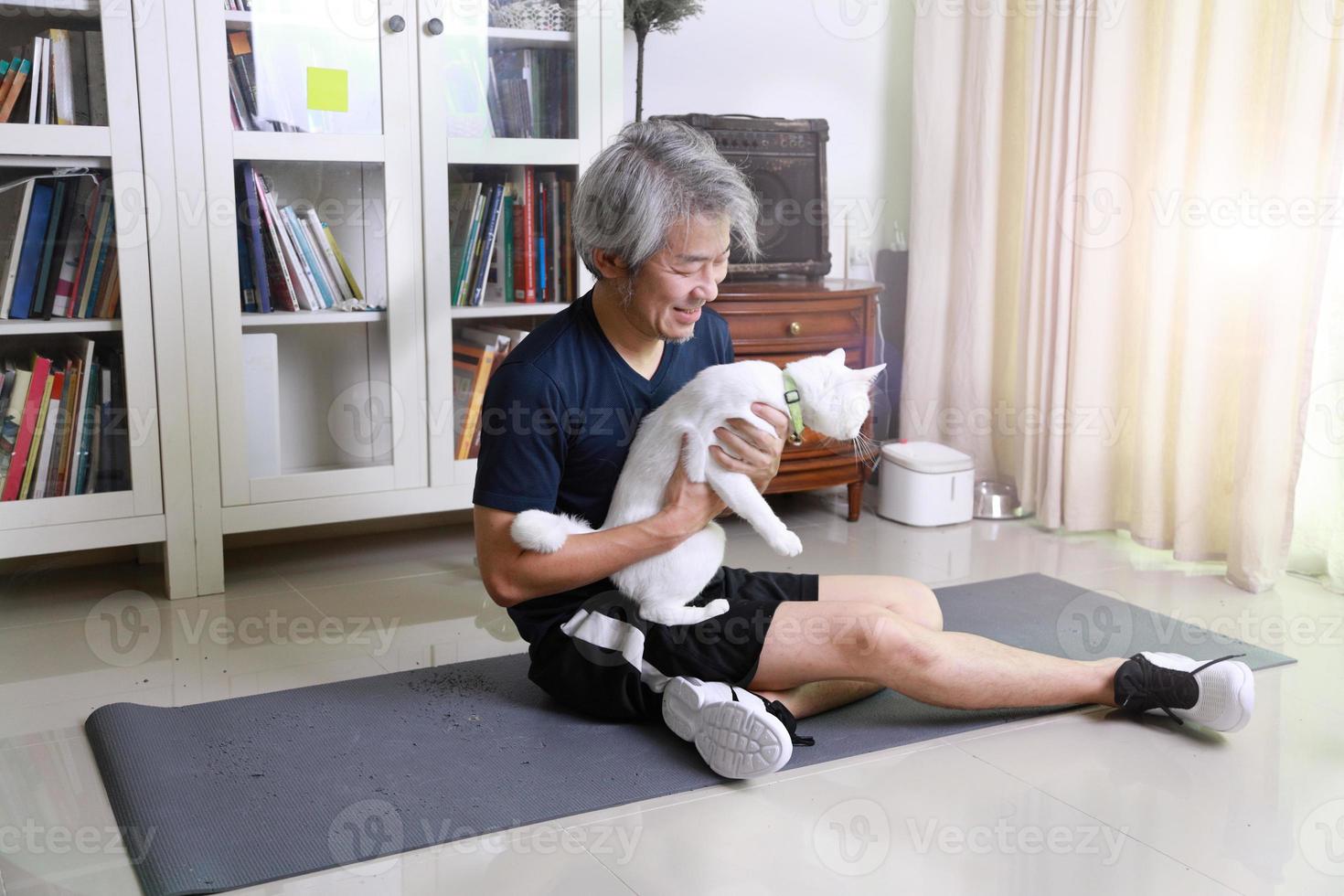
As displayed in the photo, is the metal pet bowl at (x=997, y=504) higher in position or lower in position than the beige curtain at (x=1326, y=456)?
lower

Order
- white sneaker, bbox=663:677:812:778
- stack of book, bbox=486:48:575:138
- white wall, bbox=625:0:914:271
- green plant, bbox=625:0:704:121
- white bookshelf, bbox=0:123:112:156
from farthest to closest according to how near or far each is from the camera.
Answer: white wall, bbox=625:0:914:271 < green plant, bbox=625:0:704:121 < stack of book, bbox=486:48:575:138 < white bookshelf, bbox=0:123:112:156 < white sneaker, bbox=663:677:812:778

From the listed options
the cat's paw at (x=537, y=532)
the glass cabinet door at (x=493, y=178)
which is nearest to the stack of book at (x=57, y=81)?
the glass cabinet door at (x=493, y=178)

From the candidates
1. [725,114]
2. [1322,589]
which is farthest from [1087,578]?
[725,114]

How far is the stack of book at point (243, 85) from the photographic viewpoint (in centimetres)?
257

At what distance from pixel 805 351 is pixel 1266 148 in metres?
1.16

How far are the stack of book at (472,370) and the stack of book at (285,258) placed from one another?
26 centimetres

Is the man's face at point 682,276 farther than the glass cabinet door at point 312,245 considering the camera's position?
No

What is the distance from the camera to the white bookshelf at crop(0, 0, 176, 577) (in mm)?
2416

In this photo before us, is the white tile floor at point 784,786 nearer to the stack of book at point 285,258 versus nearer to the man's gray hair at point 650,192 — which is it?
the stack of book at point 285,258

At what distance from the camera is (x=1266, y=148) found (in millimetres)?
2752

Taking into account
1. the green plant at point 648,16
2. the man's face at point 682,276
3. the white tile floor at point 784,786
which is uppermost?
the green plant at point 648,16

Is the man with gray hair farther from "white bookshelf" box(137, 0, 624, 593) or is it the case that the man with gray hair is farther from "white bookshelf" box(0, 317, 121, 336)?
"white bookshelf" box(0, 317, 121, 336)

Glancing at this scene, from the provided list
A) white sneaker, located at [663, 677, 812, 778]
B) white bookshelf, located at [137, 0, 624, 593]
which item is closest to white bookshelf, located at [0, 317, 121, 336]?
white bookshelf, located at [137, 0, 624, 593]

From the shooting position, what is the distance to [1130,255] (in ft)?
10.3
